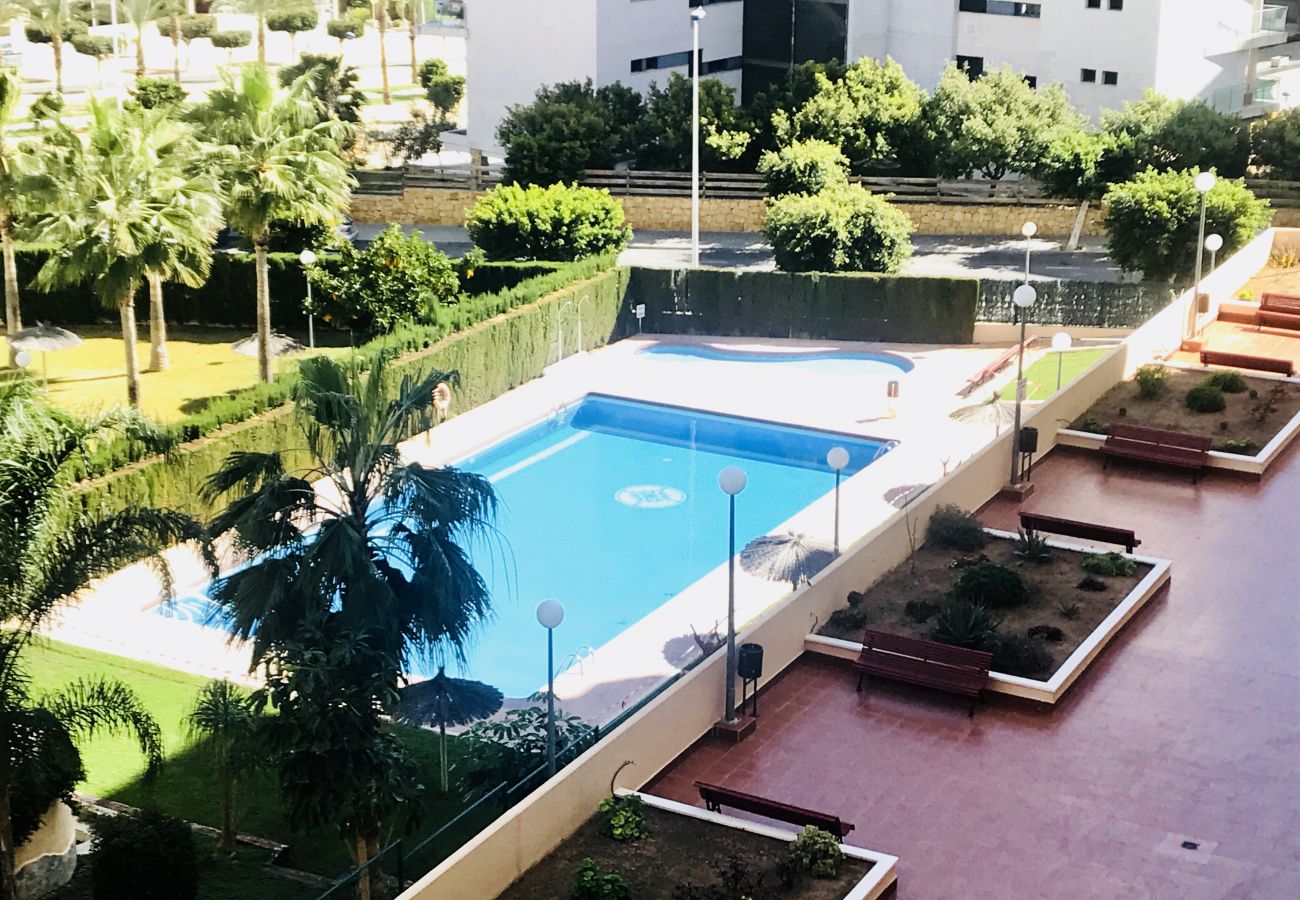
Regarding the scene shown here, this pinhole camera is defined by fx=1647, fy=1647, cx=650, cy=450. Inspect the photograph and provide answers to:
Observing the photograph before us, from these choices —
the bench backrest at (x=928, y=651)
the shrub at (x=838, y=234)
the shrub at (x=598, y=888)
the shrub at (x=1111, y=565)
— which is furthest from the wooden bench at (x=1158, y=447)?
the shrub at (x=598, y=888)

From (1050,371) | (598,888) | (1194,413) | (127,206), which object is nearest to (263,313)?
(127,206)

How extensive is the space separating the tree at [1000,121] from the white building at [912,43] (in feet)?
9.87

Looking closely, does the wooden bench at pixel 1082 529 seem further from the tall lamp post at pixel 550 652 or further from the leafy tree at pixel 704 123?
the leafy tree at pixel 704 123

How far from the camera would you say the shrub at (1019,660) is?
18.7 metres

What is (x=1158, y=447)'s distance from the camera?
25062 millimetres

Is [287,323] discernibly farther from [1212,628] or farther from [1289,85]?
[1289,85]

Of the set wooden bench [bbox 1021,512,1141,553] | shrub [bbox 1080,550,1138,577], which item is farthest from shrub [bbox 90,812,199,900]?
wooden bench [bbox 1021,512,1141,553]

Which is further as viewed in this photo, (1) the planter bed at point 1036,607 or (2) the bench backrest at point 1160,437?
(2) the bench backrest at point 1160,437

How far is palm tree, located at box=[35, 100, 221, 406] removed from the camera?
93.3 ft

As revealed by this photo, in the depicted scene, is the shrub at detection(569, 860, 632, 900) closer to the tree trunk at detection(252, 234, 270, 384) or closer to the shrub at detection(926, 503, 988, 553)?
the shrub at detection(926, 503, 988, 553)

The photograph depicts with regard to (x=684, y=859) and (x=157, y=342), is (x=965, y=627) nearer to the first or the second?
(x=684, y=859)

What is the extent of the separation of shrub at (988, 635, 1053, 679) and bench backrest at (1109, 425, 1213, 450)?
289 inches

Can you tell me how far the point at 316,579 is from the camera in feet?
50.0

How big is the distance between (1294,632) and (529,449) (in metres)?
15.4
